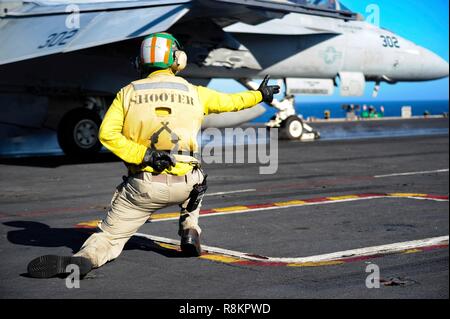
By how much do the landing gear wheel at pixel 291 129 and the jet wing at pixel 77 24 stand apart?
911cm

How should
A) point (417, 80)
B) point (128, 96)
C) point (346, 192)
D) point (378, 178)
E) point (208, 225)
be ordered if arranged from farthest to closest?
point (417, 80) < point (378, 178) < point (346, 192) < point (208, 225) < point (128, 96)

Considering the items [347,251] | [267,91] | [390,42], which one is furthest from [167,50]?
[390,42]

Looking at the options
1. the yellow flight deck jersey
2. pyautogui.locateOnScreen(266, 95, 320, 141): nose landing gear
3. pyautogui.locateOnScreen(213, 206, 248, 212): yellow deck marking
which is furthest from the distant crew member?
pyautogui.locateOnScreen(266, 95, 320, 141): nose landing gear

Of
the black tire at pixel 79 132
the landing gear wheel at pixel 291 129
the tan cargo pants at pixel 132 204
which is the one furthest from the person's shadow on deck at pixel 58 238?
the landing gear wheel at pixel 291 129

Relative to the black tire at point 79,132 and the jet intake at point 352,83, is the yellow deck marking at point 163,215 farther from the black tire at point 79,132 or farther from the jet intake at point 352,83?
the jet intake at point 352,83

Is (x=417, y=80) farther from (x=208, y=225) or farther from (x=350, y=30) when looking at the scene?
(x=208, y=225)

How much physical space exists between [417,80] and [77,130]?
1278 centimetres

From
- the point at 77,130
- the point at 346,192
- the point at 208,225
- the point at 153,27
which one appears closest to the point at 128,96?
the point at 208,225

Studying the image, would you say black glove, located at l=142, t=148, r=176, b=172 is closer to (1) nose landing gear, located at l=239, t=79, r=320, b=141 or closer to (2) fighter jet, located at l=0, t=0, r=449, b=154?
(2) fighter jet, located at l=0, t=0, r=449, b=154

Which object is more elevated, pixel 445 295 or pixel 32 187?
pixel 32 187

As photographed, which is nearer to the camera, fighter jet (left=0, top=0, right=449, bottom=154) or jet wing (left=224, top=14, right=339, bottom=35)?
fighter jet (left=0, top=0, right=449, bottom=154)

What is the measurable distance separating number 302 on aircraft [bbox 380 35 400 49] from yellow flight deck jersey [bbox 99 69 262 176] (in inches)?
726

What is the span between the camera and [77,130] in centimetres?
1797

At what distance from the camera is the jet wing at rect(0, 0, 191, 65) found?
14672mm
